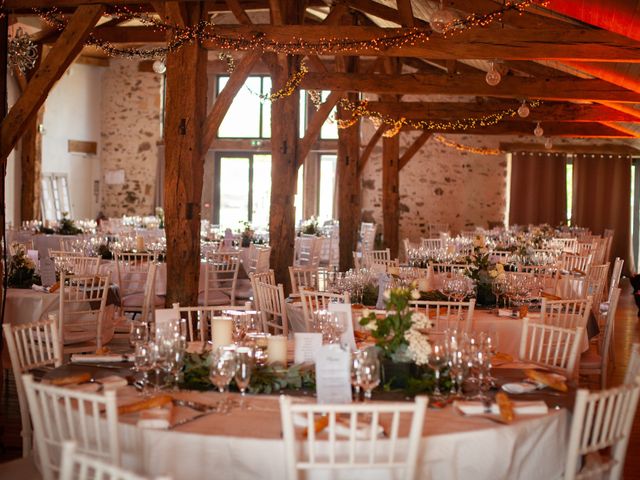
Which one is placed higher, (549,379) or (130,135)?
(130,135)

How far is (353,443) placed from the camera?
9.18ft

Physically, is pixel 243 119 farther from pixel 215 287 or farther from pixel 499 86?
pixel 215 287

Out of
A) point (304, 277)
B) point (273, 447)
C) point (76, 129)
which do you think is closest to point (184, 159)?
point (304, 277)

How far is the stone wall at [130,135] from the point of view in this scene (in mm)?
19609

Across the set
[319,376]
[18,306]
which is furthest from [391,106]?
[319,376]

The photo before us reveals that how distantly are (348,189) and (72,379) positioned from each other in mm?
10009

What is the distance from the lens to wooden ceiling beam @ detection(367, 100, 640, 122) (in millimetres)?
13578

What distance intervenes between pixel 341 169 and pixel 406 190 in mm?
5942

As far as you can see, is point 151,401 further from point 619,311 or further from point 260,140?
point 260,140

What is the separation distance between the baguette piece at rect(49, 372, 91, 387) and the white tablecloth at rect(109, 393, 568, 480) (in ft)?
1.80

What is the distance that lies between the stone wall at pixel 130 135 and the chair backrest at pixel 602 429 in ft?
56.0

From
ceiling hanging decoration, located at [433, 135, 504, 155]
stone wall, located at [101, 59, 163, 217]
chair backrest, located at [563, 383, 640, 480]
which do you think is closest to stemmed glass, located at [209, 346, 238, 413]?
chair backrest, located at [563, 383, 640, 480]

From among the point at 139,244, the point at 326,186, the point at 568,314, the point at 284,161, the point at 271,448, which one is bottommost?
the point at 271,448

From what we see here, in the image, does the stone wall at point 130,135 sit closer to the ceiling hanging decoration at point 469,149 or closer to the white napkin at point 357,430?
the ceiling hanging decoration at point 469,149
